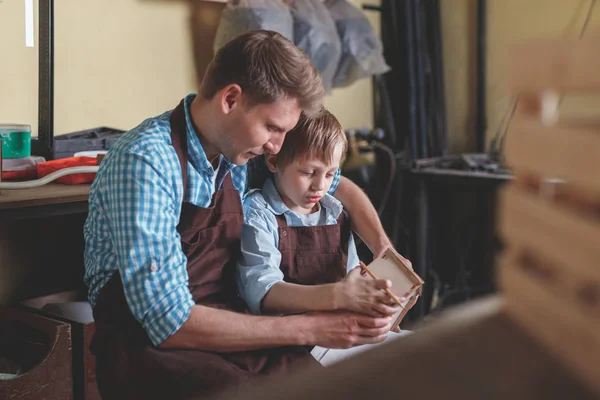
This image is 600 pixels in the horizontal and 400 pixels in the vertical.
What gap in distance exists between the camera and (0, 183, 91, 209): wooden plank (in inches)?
61.8

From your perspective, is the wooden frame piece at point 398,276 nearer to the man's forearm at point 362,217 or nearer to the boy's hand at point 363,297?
the boy's hand at point 363,297

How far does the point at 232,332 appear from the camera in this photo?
1.22m

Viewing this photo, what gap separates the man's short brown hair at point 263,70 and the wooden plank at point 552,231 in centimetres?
102

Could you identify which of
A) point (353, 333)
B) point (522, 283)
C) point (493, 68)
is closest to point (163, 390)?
point (353, 333)

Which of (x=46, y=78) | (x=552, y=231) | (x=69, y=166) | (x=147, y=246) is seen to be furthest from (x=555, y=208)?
(x=46, y=78)

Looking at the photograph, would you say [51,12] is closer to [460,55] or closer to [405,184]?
[405,184]

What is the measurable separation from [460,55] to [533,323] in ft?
10.8

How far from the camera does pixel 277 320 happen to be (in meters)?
1.26

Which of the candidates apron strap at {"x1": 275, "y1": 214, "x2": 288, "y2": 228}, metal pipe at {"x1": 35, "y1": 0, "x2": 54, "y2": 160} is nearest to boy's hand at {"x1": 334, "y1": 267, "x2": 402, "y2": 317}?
apron strap at {"x1": 275, "y1": 214, "x2": 288, "y2": 228}

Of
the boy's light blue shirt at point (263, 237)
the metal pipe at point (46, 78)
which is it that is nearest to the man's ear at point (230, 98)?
the boy's light blue shirt at point (263, 237)

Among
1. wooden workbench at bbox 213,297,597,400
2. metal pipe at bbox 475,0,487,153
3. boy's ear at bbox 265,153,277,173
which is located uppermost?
metal pipe at bbox 475,0,487,153

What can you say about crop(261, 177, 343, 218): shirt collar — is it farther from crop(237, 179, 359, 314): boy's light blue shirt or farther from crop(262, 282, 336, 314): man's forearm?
crop(262, 282, 336, 314): man's forearm

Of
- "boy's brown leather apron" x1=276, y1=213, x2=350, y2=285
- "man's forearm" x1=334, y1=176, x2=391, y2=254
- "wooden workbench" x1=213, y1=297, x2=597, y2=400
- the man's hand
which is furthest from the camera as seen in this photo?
"man's forearm" x1=334, y1=176, x2=391, y2=254

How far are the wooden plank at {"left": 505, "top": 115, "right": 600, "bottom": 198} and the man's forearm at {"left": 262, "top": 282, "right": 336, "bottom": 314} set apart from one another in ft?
3.28
